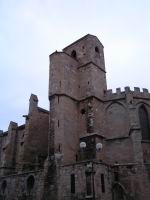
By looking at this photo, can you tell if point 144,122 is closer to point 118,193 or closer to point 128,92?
point 128,92

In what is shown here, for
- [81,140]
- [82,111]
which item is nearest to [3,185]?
[81,140]

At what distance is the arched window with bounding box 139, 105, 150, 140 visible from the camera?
2605 cm

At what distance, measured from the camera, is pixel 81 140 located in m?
25.2

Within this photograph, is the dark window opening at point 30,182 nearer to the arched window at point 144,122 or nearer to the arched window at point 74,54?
the arched window at point 144,122

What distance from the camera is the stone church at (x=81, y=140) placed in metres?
21.2

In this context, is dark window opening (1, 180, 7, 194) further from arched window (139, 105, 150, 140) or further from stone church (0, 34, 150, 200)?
arched window (139, 105, 150, 140)

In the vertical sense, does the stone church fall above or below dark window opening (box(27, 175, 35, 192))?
above

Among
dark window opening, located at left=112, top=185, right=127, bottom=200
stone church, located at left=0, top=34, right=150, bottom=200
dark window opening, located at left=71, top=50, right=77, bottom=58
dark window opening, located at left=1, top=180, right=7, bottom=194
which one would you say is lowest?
dark window opening, located at left=112, top=185, right=127, bottom=200

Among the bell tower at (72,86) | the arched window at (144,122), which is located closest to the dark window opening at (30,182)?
the bell tower at (72,86)

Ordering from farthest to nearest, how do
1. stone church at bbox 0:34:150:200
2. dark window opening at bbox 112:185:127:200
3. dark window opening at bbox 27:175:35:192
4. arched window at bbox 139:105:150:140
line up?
1. arched window at bbox 139:105:150:140
2. dark window opening at bbox 27:175:35:192
3. dark window opening at bbox 112:185:127:200
4. stone church at bbox 0:34:150:200

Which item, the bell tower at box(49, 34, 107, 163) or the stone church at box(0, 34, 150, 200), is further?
the bell tower at box(49, 34, 107, 163)

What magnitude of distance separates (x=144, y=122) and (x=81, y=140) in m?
6.76

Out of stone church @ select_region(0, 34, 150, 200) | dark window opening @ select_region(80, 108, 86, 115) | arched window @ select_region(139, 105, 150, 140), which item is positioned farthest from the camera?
dark window opening @ select_region(80, 108, 86, 115)

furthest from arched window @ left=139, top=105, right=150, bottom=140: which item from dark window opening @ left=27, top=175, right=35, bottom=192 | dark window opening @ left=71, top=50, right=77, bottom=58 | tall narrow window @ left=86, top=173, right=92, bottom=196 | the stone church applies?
dark window opening @ left=27, top=175, right=35, bottom=192
